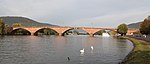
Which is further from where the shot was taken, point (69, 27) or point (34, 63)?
point (69, 27)

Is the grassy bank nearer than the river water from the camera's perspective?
Yes

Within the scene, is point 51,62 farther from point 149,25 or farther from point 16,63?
point 149,25

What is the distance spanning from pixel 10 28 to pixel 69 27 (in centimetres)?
3987

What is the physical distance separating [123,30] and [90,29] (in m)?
25.1

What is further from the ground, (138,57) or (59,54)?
(138,57)

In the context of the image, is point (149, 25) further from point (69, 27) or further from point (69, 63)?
point (69, 27)

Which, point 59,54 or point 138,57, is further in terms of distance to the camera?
point 59,54

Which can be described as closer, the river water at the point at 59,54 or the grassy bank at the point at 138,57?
the grassy bank at the point at 138,57

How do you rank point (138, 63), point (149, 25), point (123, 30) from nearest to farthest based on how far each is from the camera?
point (138, 63) < point (149, 25) < point (123, 30)

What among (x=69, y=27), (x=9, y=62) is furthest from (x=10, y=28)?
(x=9, y=62)

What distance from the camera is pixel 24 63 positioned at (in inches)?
1251

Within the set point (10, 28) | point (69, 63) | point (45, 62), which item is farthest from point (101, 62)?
point (10, 28)

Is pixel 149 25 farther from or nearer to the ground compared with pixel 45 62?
farther from the ground

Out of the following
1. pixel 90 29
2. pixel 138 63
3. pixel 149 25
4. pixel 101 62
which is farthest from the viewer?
pixel 90 29
